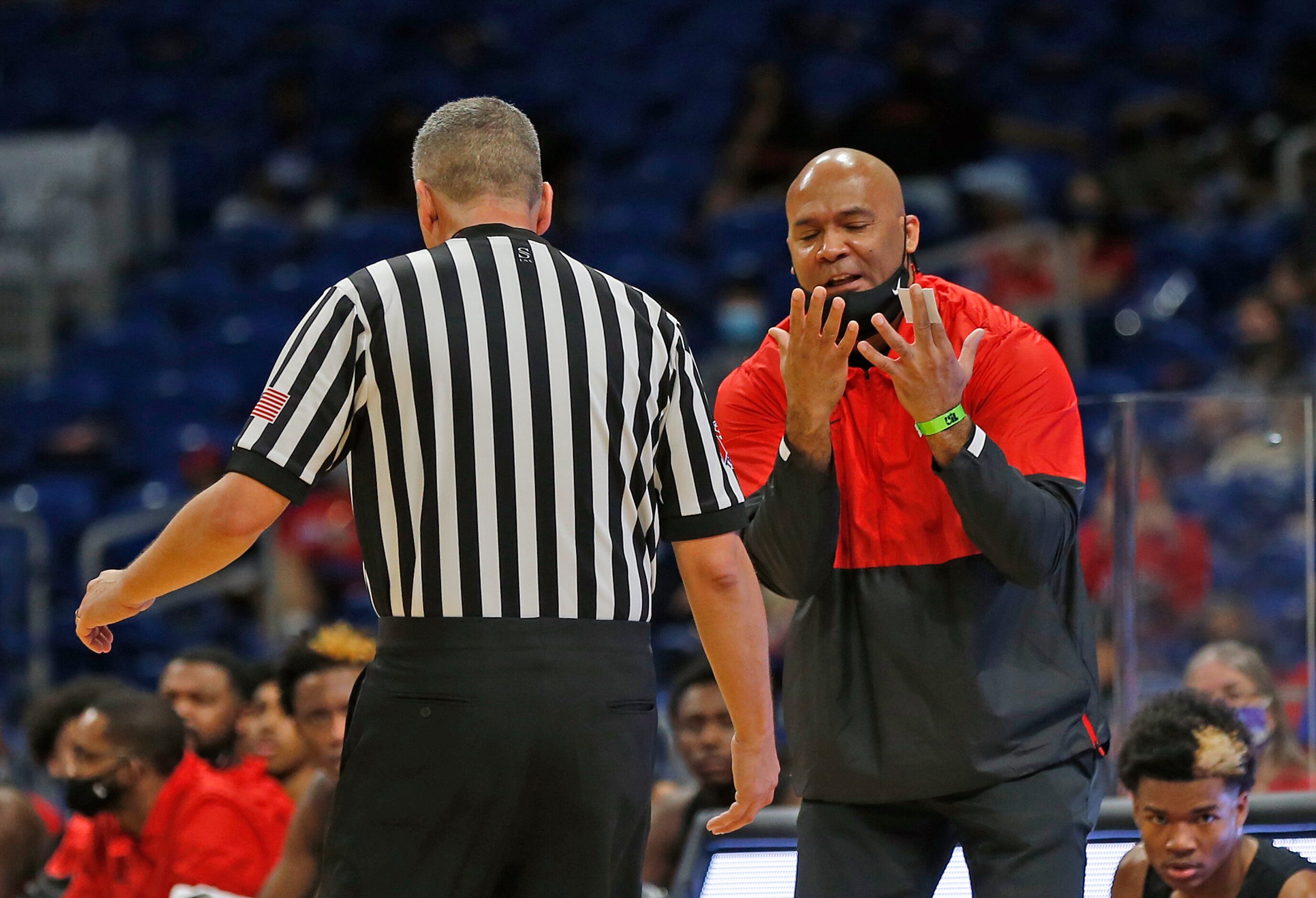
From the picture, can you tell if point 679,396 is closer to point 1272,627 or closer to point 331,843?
point 331,843

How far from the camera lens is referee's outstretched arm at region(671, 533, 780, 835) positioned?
117 inches

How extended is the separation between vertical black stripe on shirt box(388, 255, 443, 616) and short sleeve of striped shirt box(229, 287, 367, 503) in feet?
0.27

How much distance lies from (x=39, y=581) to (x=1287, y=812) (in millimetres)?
6292

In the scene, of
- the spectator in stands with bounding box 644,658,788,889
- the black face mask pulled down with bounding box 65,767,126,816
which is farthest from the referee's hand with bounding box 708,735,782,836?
the black face mask pulled down with bounding box 65,767,126,816

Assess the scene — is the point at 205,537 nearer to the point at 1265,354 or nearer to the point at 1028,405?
the point at 1028,405

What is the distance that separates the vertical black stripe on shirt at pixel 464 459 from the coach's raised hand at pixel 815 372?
66 cm

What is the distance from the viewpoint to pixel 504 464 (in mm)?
2781

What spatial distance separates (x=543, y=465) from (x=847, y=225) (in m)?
0.93

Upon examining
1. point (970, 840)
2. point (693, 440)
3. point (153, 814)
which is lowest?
point (153, 814)

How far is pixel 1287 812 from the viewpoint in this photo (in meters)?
4.25

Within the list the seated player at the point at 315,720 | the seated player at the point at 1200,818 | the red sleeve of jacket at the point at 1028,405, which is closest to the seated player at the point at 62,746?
the seated player at the point at 315,720

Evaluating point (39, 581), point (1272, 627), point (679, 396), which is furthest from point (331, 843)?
point (39, 581)

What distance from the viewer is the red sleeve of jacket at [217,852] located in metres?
5.07

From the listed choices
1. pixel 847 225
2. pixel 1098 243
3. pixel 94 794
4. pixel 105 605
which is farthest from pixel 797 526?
pixel 1098 243
